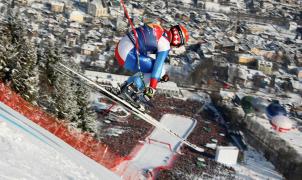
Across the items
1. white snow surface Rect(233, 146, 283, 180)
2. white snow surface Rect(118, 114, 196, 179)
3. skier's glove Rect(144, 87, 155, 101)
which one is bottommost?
white snow surface Rect(233, 146, 283, 180)

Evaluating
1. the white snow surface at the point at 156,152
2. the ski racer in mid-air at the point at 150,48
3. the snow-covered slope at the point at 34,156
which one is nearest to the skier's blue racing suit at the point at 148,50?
the ski racer in mid-air at the point at 150,48

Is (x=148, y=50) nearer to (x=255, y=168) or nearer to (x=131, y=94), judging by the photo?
(x=131, y=94)

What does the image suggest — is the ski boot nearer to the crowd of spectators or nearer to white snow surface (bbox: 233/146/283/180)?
the crowd of spectators

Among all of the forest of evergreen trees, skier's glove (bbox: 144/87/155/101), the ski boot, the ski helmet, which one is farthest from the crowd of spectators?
the ski helmet

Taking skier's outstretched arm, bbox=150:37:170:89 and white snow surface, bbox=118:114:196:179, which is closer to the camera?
skier's outstretched arm, bbox=150:37:170:89

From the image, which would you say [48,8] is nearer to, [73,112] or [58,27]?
[58,27]

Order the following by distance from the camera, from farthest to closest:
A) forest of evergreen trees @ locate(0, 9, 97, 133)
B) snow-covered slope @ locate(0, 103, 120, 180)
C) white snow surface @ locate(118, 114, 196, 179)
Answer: white snow surface @ locate(118, 114, 196, 179)
forest of evergreen trees @ locate(0, 9, 97, 133)
snow-covered slope @ locate(0, 103, 120, 180)

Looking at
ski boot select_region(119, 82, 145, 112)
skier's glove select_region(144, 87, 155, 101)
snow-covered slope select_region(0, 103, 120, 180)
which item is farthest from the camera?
ski boot select_region(119, 82, 145, 112)
